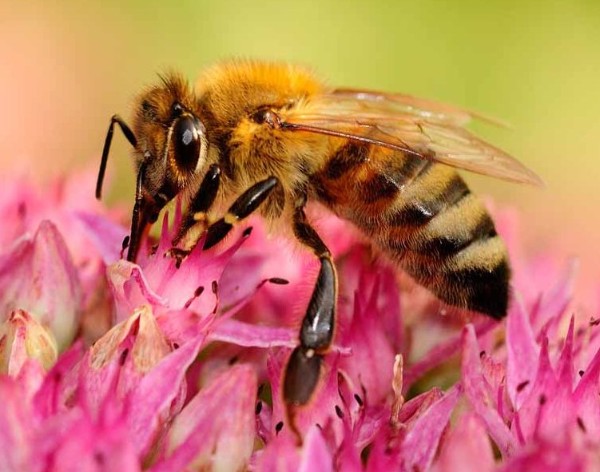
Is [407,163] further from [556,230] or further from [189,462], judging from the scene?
[556,230]

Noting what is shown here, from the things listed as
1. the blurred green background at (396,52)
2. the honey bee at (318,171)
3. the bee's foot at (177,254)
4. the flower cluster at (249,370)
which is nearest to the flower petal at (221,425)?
the flower cluster at (249,370)

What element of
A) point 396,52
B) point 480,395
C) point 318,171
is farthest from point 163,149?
point 396,52

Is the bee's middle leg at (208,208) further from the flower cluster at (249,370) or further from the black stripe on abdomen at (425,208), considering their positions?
the black stripe on abdomen at (425,208)

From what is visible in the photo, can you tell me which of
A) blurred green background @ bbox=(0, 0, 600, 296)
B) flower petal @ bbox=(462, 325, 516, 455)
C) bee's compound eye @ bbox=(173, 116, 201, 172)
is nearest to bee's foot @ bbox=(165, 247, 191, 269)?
bee's compound eye @ bbox=(173, 116, 201, 172)

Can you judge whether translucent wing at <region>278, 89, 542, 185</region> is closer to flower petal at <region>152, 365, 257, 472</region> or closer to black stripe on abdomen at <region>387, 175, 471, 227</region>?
black stripe on abdomen at <region>387, 175, 471, 227</region>

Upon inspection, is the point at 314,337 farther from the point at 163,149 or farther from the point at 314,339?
the point at 163,149

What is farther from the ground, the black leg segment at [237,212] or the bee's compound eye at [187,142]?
the bee's compound eye at [187,142]
